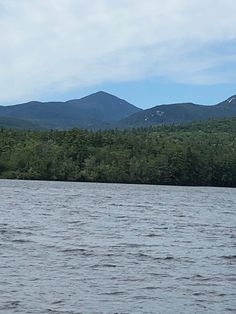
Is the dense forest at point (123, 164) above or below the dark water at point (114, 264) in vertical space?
above

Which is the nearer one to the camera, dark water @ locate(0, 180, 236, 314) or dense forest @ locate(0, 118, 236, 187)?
dark water @ locate(0, 180, 236, 314)

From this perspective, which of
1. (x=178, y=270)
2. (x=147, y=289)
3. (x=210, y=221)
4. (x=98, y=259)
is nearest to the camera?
(x=147, y=289)

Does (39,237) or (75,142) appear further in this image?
(75,142)

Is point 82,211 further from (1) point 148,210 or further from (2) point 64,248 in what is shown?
(2) point 64,248

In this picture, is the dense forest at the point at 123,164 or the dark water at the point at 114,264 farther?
the dense forest at the point at 123,164

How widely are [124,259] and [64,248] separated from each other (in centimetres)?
403

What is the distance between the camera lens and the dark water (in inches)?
885

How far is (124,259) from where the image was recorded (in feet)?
103

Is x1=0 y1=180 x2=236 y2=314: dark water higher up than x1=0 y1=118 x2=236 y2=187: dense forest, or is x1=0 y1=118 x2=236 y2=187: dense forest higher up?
x1=0 y1=118 x2=236 y2=187: dense forest

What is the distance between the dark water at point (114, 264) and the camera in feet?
73.8

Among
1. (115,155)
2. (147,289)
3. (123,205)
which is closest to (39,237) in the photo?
(147,289)

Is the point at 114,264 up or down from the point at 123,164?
down

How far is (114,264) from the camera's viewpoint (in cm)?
2977

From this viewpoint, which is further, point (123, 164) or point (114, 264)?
point (123, 164)
